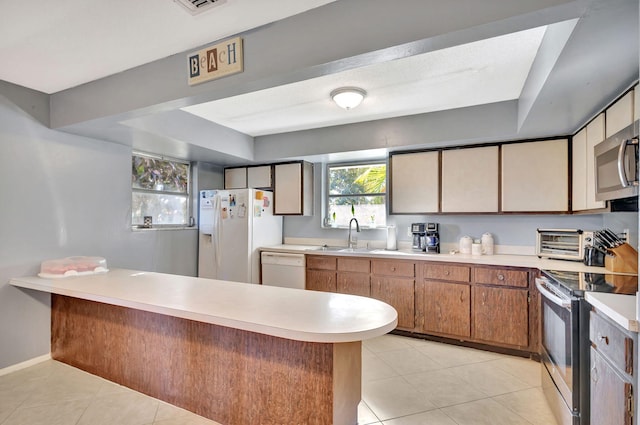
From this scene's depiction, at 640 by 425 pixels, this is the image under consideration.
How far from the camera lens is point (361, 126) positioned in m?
3.71

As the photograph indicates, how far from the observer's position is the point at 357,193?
4375 millimetres

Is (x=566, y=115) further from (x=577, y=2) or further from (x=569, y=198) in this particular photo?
(x=577, y=2)

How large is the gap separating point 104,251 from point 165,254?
2.64 ft

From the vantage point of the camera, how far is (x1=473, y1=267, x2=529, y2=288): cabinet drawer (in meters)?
2.92

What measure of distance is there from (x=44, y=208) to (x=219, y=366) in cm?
224

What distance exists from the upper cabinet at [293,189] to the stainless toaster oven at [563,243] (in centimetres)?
274

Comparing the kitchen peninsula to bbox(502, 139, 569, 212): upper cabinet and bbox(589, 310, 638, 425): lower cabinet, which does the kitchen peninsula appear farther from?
bbox(502, 139, 569, 212): upper cabinet

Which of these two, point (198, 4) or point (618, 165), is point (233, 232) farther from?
point (618, 165)

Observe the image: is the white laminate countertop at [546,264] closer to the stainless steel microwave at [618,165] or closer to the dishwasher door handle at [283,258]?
the dishwasher door handle at [283,258]

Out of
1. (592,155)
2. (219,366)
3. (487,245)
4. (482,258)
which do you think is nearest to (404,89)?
(592,155)

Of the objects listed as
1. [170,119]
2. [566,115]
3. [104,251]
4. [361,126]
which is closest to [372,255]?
[361,126]

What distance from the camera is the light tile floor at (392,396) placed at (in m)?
2.03

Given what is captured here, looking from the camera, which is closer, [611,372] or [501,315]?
[611,372]

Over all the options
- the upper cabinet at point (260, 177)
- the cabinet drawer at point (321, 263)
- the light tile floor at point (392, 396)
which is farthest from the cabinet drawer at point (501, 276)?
the upper cabinet at point (260, 177)
